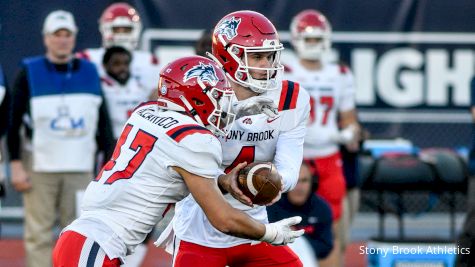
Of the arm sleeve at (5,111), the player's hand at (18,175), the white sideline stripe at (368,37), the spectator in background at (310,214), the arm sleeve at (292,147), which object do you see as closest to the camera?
the arm sleeve at (292,147)

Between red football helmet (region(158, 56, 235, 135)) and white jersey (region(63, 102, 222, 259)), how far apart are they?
6 centimetres

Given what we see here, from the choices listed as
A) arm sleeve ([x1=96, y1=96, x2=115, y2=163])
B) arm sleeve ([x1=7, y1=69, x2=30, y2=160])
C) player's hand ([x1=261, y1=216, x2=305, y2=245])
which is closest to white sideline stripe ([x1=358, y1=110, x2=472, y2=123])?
arm sleeve ([x1=96, y1=96, x2=115, y2=163])

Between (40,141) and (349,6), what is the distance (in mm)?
3174

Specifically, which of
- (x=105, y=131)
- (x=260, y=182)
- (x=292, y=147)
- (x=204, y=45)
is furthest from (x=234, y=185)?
(x=105, y=131)

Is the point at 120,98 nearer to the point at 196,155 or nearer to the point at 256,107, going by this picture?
the point at 256,107

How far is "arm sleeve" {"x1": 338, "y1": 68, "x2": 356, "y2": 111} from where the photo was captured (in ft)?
26.9

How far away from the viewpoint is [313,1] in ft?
31.6

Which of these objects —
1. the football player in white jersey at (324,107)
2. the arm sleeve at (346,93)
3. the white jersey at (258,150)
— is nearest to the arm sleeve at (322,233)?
the football player in white jersey at (324,107)

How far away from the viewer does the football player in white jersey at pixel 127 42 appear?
8.00 m

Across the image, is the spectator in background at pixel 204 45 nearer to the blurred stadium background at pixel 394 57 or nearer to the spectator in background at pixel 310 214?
the spectator in background at pixel 310 214

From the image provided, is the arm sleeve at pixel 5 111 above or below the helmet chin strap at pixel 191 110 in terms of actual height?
above

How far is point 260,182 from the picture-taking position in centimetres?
472

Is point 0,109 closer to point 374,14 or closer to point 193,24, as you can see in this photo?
point 193,24

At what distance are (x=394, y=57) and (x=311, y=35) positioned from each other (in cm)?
176
